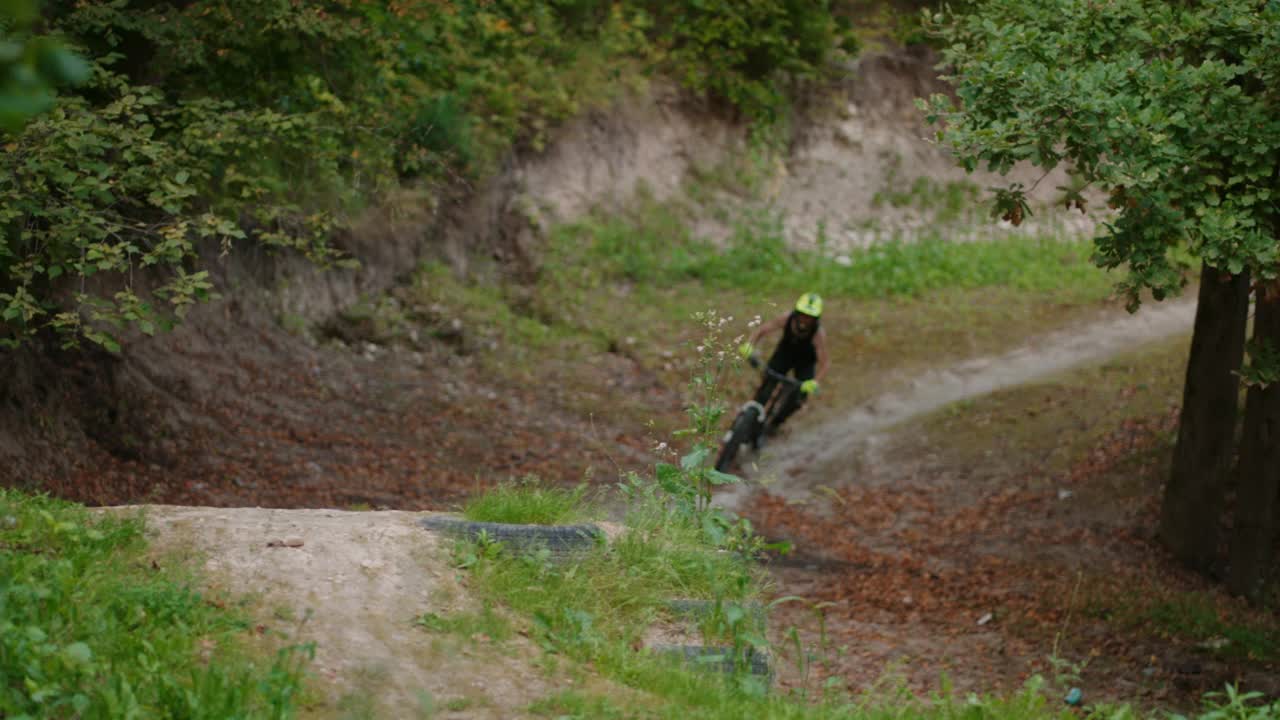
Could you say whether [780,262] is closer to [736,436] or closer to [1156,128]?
[736,436]

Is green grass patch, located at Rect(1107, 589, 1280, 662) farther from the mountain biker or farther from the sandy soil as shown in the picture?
the sandy soil

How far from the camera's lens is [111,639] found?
12.4 feet

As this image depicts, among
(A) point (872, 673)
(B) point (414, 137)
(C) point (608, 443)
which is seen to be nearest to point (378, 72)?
(B) point (414, 137)

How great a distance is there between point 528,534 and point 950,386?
10.7m

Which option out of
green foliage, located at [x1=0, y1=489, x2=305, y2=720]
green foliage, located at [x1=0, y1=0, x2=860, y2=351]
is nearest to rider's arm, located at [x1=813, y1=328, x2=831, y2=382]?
green foliage, located at [x1=0, y1=0, x2=860, y2=351]

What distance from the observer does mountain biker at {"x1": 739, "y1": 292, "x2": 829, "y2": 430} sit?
11.5 m

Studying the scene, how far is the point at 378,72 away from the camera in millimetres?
9867

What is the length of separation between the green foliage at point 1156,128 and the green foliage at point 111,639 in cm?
434

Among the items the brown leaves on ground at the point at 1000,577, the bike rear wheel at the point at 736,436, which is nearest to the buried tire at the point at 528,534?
the brown leaves on ground at the point at 1000,577

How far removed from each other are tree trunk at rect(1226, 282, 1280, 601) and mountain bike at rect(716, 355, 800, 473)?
4.13 meters

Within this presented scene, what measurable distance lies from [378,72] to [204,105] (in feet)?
7.71

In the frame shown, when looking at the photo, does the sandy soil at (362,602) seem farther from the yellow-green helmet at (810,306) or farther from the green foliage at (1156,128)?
the yellow-green helmet at (810,306)

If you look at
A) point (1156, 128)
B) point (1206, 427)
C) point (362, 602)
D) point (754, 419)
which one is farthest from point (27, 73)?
point (754, 419)

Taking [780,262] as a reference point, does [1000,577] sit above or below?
below
